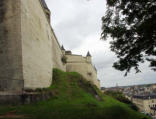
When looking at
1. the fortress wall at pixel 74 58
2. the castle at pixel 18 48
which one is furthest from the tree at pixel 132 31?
the fortress wall at pixel 74 58

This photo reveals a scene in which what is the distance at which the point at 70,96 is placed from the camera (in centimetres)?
1722

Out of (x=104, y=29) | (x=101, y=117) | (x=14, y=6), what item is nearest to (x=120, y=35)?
(x=104, y=29)

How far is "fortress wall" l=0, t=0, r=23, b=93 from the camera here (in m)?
12.8

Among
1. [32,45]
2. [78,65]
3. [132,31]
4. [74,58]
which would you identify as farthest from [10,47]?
[78,65]

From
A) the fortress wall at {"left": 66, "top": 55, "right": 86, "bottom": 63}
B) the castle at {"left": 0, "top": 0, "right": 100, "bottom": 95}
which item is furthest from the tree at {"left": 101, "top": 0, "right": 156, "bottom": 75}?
the fortress wall at {"left": 66, "top": 55, "right": 86, "bottom": 63}

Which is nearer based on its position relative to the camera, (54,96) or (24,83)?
(24,83)

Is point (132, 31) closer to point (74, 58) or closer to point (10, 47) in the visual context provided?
point (10, 47)

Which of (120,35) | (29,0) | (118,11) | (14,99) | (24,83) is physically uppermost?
(29,0)

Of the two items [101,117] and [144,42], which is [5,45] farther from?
[144,42]

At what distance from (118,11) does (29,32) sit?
10.0 m

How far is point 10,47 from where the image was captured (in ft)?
44.7

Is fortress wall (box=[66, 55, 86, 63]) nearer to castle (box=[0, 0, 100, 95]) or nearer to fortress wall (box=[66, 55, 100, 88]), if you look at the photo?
fortress wall (box=[66, 55, 100, 88])

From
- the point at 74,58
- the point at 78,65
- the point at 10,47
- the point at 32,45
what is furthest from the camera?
the point at 78,65

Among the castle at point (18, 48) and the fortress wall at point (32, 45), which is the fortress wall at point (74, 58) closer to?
the fortress wall at point (32, 45)
